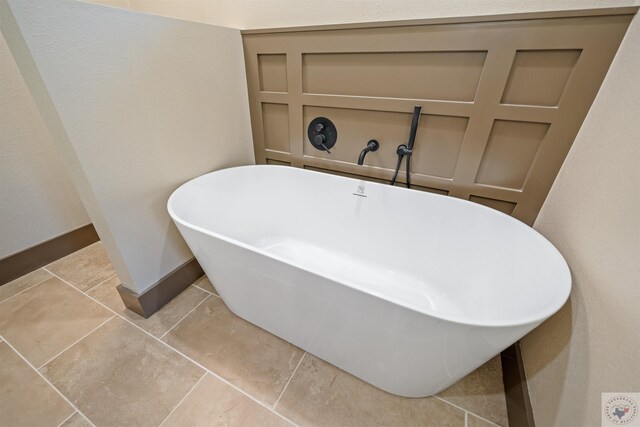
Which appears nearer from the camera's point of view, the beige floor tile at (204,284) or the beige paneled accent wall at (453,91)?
the beige paneled accent wall at (453,91)

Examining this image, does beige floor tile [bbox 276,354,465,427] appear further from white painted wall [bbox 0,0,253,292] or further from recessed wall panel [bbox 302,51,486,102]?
recessed wall panel [bbox 302,51,486,102]

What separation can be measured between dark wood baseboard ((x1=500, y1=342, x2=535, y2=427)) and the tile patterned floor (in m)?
0.03

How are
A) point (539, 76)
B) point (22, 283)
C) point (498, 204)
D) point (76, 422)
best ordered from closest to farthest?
1. point (76, 422)
2. point (539, 76)
3. point (498, 204)
4. point (22, 283)

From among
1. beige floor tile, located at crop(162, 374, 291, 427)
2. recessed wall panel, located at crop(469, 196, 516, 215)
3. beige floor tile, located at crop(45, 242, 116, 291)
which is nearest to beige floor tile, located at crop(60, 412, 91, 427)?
beige floor tile, located at crop(162, 374, 291, 427)

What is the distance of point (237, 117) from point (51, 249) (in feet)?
4.82

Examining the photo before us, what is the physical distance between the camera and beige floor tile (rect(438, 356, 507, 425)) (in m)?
0.94

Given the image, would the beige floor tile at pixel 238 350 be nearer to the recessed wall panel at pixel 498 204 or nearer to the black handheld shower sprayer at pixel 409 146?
the black handheld shower sprayer at pixel 409 146

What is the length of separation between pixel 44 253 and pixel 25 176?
50 cm

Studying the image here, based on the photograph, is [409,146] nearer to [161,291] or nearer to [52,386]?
[161,291]

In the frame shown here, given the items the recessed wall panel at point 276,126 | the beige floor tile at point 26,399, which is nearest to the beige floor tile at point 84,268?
the beige floor tile at point 26,399

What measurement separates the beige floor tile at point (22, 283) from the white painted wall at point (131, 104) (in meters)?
0.78

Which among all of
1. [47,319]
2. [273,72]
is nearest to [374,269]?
[273,72]

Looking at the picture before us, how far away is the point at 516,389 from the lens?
0.94m

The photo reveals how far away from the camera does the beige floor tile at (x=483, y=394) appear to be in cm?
94
